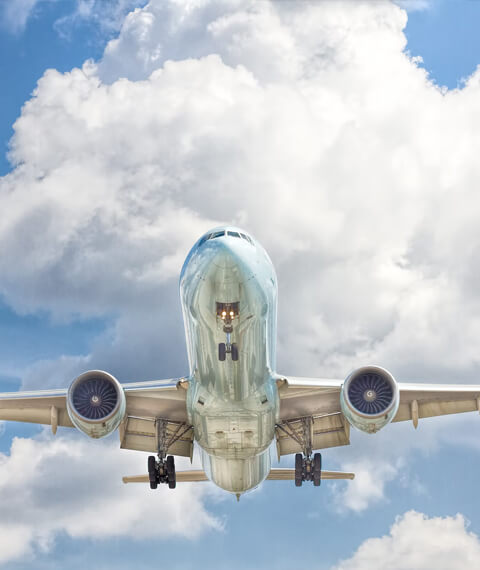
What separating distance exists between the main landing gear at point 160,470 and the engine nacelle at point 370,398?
767 cm

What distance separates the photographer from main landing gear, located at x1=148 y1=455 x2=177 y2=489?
2816 centimetres

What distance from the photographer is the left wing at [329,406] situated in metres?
25.6

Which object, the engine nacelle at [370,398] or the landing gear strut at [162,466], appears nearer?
the engine nacelle at [370,398]

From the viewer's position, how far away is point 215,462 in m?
26.2

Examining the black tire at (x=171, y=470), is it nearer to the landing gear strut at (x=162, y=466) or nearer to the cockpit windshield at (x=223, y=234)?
the landing gear strut at (x=162, y=466)

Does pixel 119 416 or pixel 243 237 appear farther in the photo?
pixel 119 416

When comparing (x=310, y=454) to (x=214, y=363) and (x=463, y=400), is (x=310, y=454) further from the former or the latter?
(x=214, y=363)

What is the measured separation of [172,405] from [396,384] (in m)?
7.63

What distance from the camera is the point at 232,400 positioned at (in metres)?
22.9

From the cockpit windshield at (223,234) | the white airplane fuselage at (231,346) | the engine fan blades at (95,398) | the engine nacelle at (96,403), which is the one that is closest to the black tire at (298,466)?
the white airplane fuselage at (231,346)

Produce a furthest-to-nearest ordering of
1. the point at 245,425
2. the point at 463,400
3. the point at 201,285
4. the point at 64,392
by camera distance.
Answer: the point at 463,400 → the point at 64,392 → the point at 245,425 → the point at 201,285

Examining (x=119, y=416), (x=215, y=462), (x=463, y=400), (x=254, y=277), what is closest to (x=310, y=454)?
(x=215, y=462)

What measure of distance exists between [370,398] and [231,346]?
5095 millimetres

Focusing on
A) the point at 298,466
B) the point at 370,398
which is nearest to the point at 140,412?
the point at 298,466
